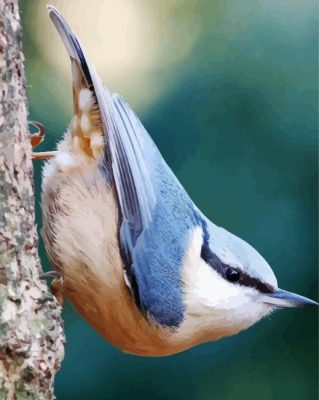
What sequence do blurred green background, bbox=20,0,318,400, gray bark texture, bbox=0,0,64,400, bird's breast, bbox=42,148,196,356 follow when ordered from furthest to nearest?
1. blurred green background, bbox=20,0,318,400
2. bird's breast, bbox=42,148,196,356
3. gray bark texture, bbox=0,0,64,400

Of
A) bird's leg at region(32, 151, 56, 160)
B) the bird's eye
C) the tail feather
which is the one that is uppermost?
the tail feather

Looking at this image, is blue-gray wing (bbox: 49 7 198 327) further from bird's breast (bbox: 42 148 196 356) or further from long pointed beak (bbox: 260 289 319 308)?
long pointed beak (bbox: 260 289 319 308)

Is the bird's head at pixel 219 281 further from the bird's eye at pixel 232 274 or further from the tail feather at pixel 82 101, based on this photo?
the tail feather at pixel 82 101

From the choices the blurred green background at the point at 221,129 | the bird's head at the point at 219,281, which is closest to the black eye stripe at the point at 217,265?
the bird's head at the point at 219,281

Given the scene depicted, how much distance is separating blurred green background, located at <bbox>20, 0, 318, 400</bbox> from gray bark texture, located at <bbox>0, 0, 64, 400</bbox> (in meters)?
0.41

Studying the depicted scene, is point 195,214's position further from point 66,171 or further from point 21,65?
point 21,65

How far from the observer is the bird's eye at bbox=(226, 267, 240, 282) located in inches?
36.9

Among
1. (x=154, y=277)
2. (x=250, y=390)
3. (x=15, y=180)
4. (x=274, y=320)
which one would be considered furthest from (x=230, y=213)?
(x=15, y=180)

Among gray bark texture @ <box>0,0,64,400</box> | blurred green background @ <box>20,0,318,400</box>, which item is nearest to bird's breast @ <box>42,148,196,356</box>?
gray bark texture @ <box>0,0,64,400</box>

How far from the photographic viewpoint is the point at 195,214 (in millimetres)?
963

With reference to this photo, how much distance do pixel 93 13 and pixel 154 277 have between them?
21.2 inches

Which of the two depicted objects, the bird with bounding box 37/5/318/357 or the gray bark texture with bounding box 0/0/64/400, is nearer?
the gray bark texture with bounding box 0/0/64/400

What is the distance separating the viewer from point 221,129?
1.37m

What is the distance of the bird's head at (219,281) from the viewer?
3.05ft
